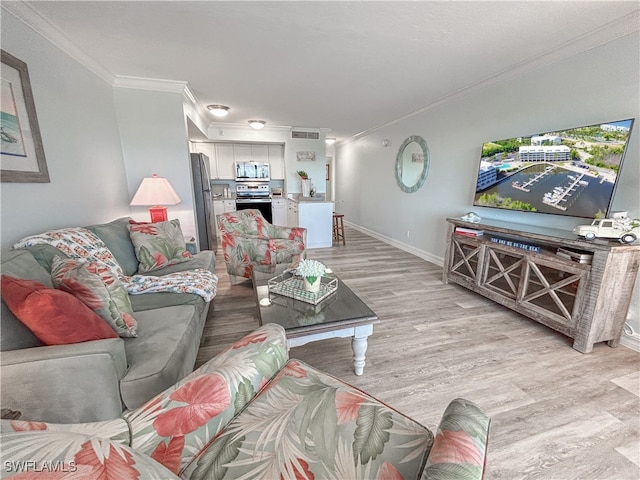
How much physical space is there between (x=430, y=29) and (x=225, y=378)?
8.72 feet

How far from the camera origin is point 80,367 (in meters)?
0.95

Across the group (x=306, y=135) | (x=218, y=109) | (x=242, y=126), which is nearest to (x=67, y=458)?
(x=218, y=109)

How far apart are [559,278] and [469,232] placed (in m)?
0.92

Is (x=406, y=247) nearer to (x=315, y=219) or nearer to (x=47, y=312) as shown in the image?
(x=315, y=219)

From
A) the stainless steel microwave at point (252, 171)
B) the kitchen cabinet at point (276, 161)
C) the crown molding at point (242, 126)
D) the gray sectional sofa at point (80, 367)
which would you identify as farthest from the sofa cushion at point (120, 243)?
the kitchen cabinet at point (276, 161)

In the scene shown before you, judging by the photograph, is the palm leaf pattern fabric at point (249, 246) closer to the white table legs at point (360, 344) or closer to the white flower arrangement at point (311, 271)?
the white flower arrangement at point (311, 271)

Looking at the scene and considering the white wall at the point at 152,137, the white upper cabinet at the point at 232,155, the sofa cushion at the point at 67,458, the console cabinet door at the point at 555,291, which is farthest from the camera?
the white upper cabinet at the point at 232,155

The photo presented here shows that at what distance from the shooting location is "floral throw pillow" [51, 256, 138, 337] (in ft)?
3.77

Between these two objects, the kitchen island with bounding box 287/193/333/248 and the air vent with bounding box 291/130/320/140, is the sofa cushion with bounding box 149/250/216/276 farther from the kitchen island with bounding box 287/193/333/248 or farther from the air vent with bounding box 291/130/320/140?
the air vent with bounding box 291/130/320/140

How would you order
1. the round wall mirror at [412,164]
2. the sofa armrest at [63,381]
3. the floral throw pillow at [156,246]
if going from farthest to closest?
1. the round wall mirror at [412,164]
2. the floral throw pillow at [156,246]
3. the sofa armrest at [63,381]

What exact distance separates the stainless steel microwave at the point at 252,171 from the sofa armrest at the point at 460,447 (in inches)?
235

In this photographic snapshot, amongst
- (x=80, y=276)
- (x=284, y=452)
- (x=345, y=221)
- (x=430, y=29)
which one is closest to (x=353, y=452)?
(x=284, y=452)

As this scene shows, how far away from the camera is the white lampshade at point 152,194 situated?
2.74m

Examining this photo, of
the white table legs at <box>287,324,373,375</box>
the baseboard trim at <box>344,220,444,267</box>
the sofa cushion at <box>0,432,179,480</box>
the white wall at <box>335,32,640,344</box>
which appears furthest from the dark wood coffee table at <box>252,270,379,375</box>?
the baseboard trim at <box>344,220,444,267</box>
